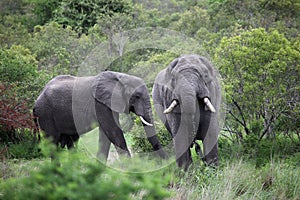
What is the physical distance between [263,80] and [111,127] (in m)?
3.19

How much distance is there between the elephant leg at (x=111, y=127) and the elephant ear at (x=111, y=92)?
0.12 meters

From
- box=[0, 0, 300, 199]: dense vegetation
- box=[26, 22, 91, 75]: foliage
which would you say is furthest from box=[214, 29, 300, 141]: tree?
box=[26, 22, 91, 75]: foliage

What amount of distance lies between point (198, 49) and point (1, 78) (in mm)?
6171

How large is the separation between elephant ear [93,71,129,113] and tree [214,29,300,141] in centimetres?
222

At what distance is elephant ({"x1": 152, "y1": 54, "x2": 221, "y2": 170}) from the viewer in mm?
6607

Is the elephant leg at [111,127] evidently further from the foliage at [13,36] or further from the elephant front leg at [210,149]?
the foliage at [13,36]

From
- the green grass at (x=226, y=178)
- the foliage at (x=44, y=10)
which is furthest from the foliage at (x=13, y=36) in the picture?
the green grass at (x=226, y=178)

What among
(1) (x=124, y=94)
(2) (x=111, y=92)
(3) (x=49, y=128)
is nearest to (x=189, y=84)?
(1) (x=124, y=94)

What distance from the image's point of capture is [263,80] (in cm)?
903

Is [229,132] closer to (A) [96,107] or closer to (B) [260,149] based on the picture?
(B) [260,149]

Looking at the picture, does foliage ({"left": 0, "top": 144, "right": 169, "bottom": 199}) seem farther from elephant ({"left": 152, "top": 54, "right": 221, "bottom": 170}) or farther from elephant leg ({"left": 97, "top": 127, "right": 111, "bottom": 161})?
elephant leg ({"left": 97, "top": 127, "right": 111, "bottom": 161})

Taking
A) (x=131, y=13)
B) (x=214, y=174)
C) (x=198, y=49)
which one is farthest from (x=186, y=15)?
(x=214, y=174)

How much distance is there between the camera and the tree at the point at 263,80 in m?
8.80

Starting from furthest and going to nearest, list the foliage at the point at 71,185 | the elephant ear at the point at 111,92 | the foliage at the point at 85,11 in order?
1. the foliage at the point at 85,11
2. the elephant ear at the point at 111,92
3. the foliage at the point at 71,185
